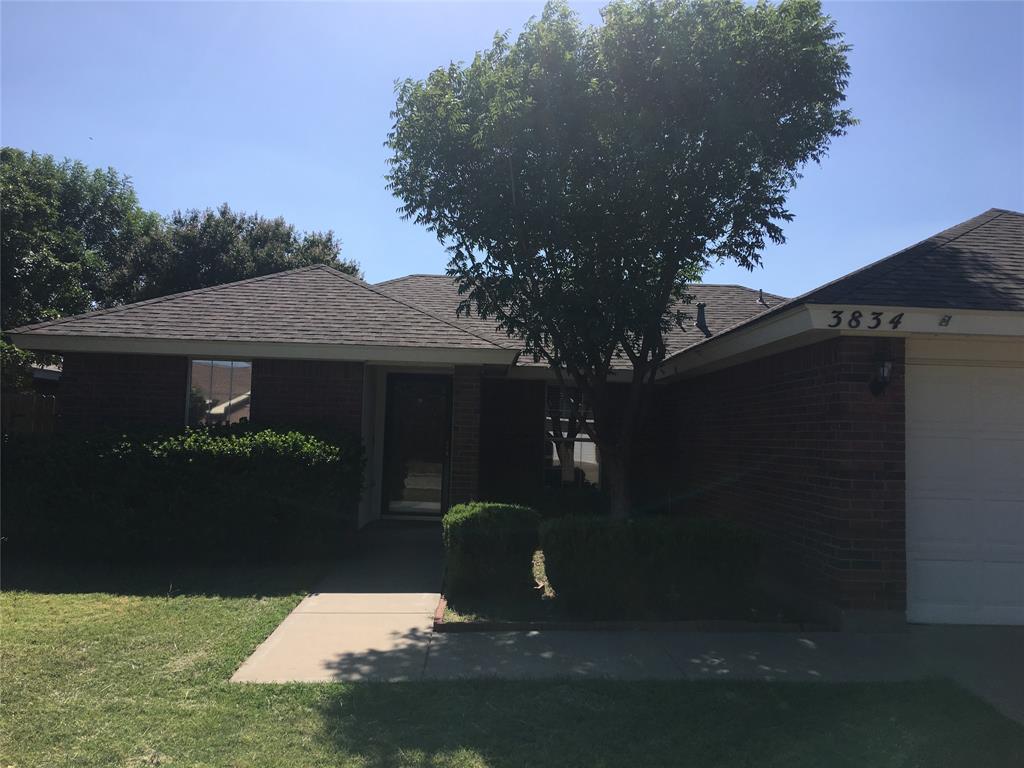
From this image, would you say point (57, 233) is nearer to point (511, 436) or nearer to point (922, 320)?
point (511, 436)

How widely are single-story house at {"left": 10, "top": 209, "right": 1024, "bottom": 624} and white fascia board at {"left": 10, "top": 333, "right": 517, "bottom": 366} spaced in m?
0.03

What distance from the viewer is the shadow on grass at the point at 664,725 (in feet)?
12.6

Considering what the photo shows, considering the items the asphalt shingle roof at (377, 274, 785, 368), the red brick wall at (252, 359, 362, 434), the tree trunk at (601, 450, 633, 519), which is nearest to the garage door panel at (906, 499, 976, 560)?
the tree trunk at (601, 450, 633, 519)

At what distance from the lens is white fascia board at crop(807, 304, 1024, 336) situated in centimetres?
585

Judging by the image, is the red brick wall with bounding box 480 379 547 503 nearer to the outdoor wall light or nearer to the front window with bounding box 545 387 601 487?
the front window with bounding box 545 387 601 487

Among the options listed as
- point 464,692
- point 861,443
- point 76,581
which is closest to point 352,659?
point 464,692

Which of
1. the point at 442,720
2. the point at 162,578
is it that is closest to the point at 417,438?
the point at 162,578

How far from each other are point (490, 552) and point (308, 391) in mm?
4085

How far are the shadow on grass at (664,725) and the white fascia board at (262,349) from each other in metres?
5.03

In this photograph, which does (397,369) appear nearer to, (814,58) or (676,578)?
(676,578)

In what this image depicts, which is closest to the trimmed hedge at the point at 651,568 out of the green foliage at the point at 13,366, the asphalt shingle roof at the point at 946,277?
the asphalt shingle roof at the point at 946,277

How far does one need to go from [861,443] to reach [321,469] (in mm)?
5629

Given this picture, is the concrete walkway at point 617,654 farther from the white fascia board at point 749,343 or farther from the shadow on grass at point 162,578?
the white fascia board at point 749,343

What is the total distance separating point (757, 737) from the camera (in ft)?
13.4
